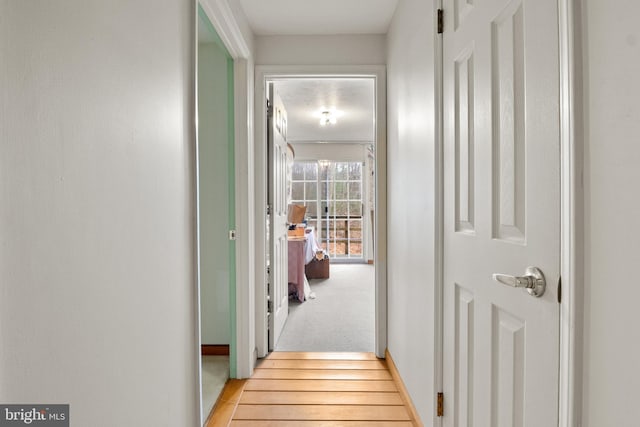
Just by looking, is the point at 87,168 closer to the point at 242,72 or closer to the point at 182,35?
the point at 182,35

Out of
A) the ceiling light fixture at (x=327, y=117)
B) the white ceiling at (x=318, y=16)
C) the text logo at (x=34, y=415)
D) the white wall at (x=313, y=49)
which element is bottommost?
the text logo at (x=34, y=415)

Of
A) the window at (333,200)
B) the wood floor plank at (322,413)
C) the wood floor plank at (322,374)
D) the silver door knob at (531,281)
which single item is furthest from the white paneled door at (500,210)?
the window at (333,200)

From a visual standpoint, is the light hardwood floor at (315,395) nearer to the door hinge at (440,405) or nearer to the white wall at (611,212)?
the door hinge at (440,405)

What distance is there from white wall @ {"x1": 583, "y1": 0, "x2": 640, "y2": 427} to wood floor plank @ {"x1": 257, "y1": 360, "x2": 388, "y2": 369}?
6.24 feet

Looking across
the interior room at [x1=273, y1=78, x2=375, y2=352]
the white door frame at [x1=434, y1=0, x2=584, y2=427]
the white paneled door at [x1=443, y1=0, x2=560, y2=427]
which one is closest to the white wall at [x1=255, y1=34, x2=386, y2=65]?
the interior room at [x1=273, y1=78, x2=375, y2=352]

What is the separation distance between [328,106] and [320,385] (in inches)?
136

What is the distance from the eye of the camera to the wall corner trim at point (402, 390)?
1811 mm

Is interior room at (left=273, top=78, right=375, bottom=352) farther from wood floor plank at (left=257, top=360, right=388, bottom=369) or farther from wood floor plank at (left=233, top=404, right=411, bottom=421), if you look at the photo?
wood floor plank at (left=233, top=404, right=411, bottom=421)

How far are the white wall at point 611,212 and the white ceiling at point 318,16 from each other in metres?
1.81

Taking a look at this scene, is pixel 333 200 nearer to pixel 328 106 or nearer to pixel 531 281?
pixel 328 106

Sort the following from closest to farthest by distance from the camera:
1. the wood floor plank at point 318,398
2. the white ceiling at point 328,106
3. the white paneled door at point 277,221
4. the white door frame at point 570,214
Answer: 1. the white door frame at point 570,214
2. the wood floor plank at point 318,398
3. the white paneled door at point 277,221
4. the white ceiling at point 328,106

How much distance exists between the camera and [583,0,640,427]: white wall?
601 millimetres

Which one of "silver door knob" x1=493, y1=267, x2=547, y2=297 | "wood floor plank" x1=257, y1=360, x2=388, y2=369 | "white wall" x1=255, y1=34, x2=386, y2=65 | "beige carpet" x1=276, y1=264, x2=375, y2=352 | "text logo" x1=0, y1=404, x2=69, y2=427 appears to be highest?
"white wall" x1=255, y1=34, x2=386, y2=65

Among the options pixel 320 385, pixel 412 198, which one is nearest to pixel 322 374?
pixel 320 385
